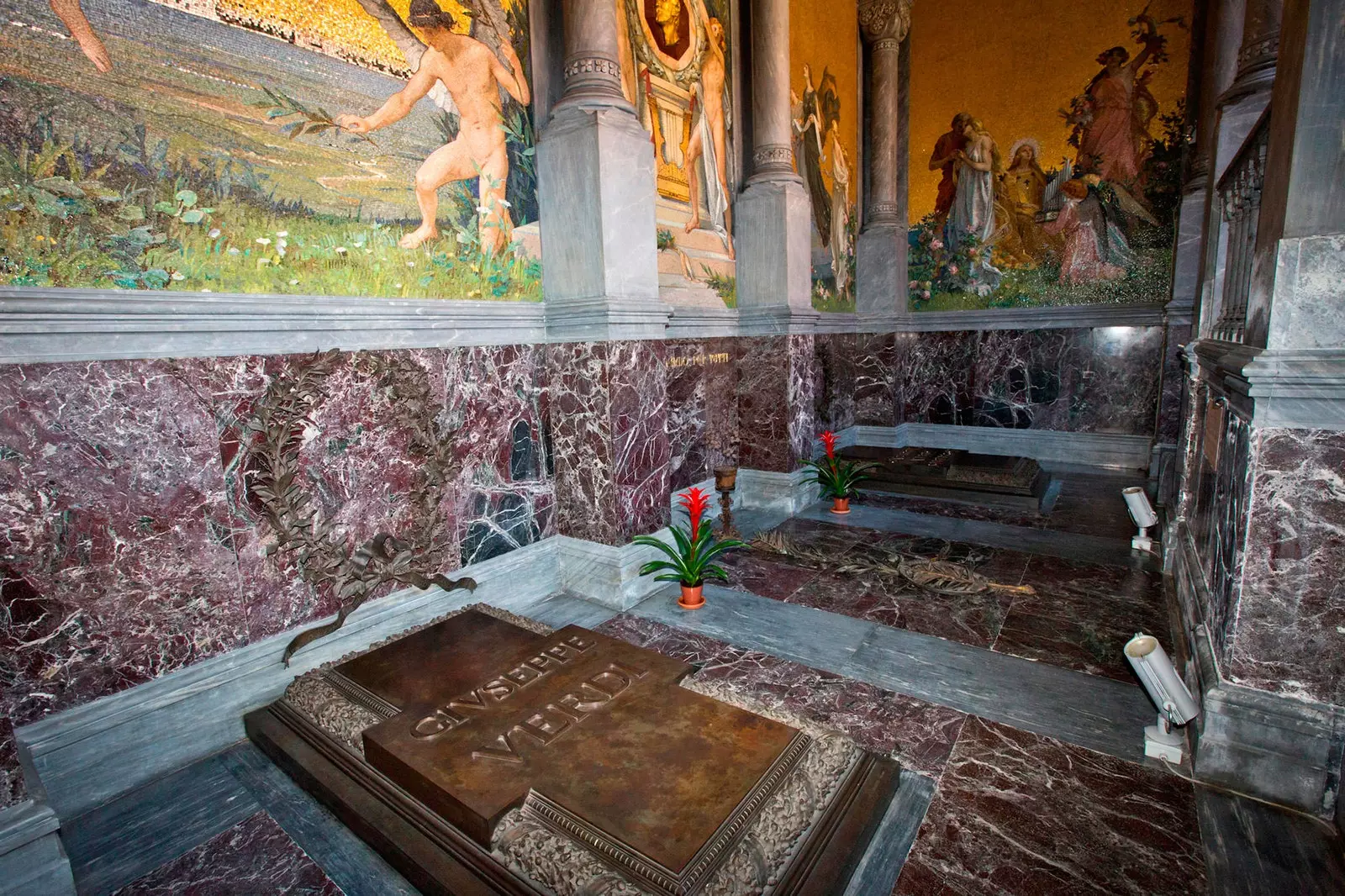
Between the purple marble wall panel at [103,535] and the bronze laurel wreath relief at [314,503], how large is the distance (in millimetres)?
226

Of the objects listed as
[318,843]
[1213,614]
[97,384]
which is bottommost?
[318,843]

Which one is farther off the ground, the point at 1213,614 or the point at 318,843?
the point at 1213,614

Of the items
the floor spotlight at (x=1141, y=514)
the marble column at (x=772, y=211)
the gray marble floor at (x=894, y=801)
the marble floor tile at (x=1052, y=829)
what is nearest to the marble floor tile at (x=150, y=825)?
the gray marble floor at (x=894, y=801)

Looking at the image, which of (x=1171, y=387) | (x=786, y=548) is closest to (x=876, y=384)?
(x=1171, y=387)

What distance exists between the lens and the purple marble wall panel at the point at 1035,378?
27.6 ft

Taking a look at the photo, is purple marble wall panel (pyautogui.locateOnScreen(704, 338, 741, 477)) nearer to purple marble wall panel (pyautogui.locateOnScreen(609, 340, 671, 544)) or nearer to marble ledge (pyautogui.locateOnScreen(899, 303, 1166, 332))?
purple marble wall panel (pyautogui.locateOnScreen(609, 340, 671, 544))

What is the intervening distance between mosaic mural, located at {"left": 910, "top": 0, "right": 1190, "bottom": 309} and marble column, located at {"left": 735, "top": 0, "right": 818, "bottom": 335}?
3915 mm

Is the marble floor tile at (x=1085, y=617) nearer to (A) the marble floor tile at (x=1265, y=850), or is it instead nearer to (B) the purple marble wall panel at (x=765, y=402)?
(A) the marble floor tile at (x=1265, y=850)

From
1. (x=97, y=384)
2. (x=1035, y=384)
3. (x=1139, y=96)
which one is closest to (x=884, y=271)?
(x=1035, y=384)

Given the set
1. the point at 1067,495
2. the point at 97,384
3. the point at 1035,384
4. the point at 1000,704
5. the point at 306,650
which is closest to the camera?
the point at 97,384

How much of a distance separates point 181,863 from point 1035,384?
10.1 meters

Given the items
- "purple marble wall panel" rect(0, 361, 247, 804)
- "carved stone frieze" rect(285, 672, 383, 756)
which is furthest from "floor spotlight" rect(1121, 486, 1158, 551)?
"purple marble wall panel" rect(0, 361, 247, 804)

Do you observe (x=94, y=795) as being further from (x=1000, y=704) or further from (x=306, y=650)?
(x=1000, y=704)

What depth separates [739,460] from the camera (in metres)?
7.28
